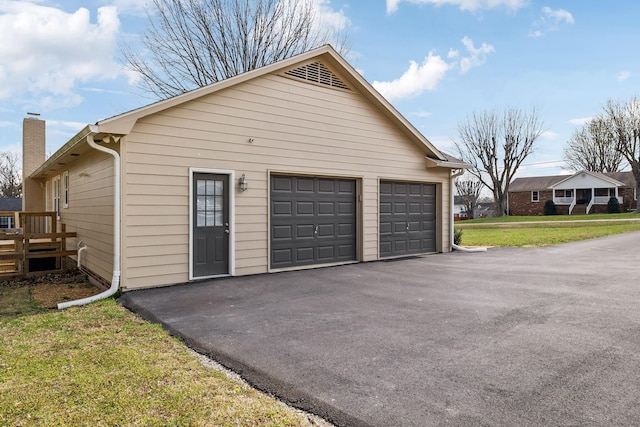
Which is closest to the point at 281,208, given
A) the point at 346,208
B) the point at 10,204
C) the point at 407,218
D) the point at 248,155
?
the point at 248,155

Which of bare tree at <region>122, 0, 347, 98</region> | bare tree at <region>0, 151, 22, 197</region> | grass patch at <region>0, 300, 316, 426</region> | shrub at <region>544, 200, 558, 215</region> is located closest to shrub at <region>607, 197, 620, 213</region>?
shrub at <region>544, 200, 558, 215</region>

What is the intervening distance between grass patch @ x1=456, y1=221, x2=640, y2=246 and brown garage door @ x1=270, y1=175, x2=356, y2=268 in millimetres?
7144

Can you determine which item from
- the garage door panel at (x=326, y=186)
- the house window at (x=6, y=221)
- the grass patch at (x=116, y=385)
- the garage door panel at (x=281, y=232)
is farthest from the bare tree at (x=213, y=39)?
the grass patch at (x=116, y=385)

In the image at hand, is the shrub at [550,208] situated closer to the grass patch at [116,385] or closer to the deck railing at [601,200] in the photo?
the deck railing at [601,200]

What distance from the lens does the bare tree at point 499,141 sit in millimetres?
32500

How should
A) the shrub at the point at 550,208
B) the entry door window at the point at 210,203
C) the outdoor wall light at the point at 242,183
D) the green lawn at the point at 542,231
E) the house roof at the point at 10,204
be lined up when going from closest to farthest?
the entry door window at the point at 210,203
the outdoor wall light at the point at 242,183
the green lawn at the point at 542,231
the house roof at the point at 10,204
the shrub at the point at 550,208

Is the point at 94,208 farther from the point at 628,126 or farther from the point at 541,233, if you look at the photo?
the point at 628,126

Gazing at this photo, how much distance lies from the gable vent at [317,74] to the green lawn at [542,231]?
8.55 meters

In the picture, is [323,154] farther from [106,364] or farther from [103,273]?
[106,364]

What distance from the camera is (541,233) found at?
19109 millimetres

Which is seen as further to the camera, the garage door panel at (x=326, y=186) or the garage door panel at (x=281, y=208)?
the garage door panel at (x=326, y=186)

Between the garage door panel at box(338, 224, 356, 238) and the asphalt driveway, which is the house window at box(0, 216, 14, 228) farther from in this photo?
the garage door panel at box(338, 224, 356, 238)

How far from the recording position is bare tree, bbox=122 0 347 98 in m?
18.3

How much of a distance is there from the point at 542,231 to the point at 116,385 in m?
21.9
